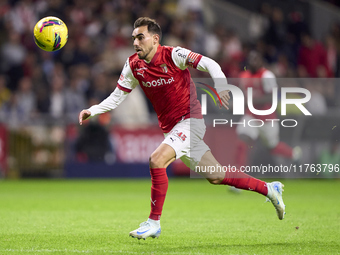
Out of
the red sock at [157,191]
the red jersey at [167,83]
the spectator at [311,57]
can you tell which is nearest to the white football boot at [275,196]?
the red jersey at [167,83]

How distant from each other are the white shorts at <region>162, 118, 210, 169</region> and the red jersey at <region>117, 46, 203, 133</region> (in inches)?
4.3

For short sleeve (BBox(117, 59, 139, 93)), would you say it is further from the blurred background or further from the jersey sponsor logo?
the blurred background

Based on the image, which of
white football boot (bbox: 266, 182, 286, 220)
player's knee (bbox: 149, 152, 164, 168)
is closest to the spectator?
white football boot (bbox: 266, 182, 286, 220)

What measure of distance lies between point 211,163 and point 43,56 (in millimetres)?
11127

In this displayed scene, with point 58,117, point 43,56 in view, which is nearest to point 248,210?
point 58,117

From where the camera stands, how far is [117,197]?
1110 cm

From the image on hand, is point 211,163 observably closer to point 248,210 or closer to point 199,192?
point 248,210

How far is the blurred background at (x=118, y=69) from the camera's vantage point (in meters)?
14.4

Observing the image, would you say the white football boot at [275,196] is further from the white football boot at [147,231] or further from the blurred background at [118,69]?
the blurred background at [118,69]

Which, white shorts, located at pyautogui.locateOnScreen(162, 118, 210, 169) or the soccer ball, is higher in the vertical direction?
the soccer ball

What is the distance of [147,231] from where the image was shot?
612 centimetres

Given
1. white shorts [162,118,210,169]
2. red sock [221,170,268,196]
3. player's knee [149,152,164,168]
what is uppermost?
white shorts [162,118,210,169]

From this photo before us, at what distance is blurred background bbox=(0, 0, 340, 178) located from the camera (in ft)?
47.4

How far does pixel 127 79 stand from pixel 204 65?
1049mm
